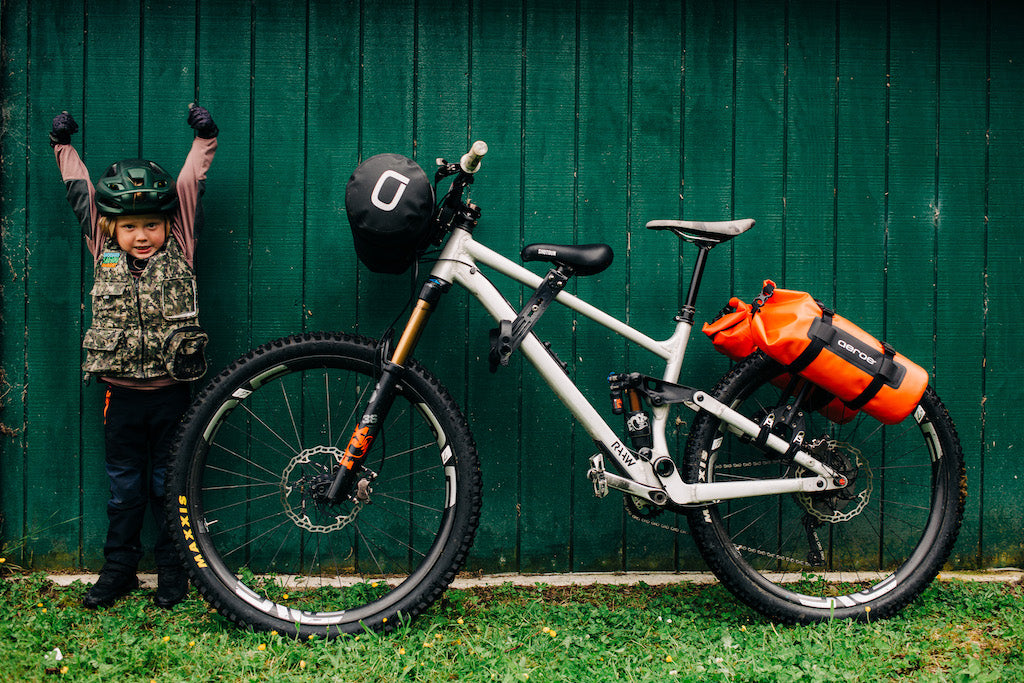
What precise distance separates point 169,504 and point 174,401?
441mm

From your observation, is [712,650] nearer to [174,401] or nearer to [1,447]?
[174,401]

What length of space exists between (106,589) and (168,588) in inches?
8.4

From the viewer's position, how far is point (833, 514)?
8.29ft

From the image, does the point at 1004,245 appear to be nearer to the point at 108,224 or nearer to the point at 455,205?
the point at 455,205

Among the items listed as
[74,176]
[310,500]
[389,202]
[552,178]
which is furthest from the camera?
[552,178]

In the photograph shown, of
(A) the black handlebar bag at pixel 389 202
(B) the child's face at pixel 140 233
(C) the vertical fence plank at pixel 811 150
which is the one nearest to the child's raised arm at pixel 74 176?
(B) the child's face at pixel 140 233


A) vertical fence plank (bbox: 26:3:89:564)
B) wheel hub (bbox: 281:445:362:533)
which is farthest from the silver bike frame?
vertical fence plank (bbox: 26:3:89:564)

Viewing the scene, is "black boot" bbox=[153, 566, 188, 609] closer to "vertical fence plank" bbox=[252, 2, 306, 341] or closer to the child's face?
"vertical fence plank" bbox=[252, 2, 306, 341]

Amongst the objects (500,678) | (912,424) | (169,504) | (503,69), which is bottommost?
(500,678)

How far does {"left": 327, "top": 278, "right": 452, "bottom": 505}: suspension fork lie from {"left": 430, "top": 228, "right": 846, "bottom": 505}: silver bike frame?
9 centimetres

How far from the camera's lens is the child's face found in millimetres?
2482

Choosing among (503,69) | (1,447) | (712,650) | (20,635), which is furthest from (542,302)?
(1,447)

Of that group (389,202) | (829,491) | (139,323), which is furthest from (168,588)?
(829,491)

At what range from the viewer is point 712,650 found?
7.35 ft
